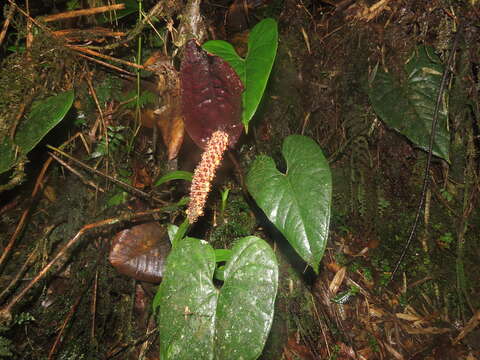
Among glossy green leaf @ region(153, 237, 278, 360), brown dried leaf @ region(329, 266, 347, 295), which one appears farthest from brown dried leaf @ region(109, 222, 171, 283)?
brown dried leaf @ region(329, 266, 347, 295)

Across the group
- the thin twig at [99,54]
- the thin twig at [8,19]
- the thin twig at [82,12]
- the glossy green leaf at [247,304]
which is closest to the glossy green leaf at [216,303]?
the glossy green leaf at [247,304]

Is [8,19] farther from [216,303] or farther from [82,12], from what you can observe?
[216,303]

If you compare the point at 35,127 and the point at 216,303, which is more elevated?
the point at 35,127

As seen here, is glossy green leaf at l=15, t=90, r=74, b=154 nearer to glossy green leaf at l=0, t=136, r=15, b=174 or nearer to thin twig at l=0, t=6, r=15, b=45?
glossy green leaf at l=0, t=136, r=15, b=174

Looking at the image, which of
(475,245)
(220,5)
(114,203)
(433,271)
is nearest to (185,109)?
(114,203)

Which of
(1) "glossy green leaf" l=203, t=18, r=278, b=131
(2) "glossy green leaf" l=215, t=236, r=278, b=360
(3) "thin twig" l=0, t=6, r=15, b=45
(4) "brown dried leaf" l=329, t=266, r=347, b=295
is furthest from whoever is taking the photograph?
(4) "brown dried leaf" l=329, t=266, r=347, b=295

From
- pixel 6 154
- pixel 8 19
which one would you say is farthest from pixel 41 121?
pixel 8 19

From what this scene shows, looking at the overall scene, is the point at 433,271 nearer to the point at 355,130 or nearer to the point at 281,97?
the point at 355,130
